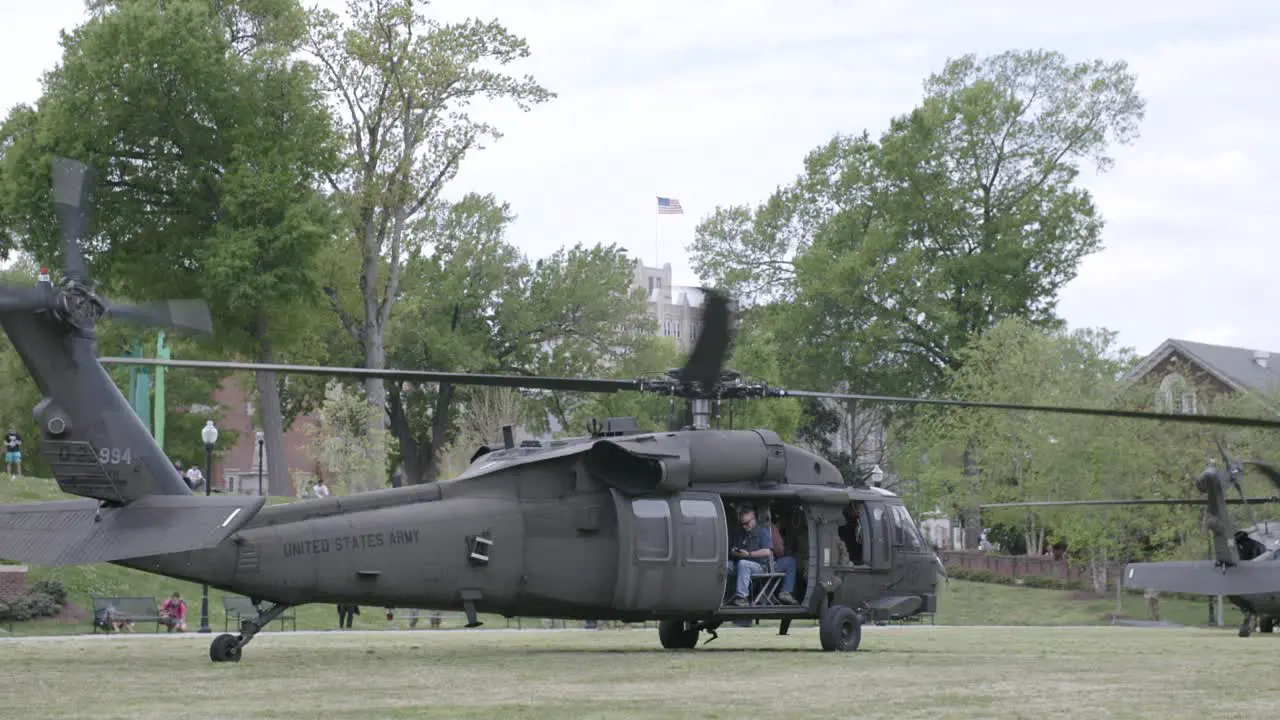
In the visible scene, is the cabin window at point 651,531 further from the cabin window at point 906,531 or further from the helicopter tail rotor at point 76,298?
the helicopter tail rotor at point 76,298

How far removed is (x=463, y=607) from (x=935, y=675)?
23.4 ft

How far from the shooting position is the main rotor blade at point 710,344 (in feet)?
68.6

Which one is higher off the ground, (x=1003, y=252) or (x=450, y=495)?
(x=1003, y=252)

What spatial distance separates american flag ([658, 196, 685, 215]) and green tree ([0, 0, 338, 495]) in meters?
34.4

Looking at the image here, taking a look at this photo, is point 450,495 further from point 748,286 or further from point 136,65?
point 748,286

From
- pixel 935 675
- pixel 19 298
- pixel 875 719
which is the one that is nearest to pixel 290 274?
pixel 19 298

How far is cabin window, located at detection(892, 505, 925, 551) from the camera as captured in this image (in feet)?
86.7

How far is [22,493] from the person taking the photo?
49.7 m

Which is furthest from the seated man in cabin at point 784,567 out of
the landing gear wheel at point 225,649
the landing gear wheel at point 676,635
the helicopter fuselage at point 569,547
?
the landing gear wheel at point 225,649

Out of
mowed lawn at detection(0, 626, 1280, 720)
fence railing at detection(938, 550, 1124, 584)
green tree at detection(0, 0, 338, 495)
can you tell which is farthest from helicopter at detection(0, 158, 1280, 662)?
fence railing at detection(938, 550, 1124, 584)

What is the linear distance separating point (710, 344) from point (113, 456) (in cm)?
774

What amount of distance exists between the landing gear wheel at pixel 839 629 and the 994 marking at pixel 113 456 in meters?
10.5

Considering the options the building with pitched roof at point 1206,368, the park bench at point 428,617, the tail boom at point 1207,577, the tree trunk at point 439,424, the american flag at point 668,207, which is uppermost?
the american flag at point 668,207

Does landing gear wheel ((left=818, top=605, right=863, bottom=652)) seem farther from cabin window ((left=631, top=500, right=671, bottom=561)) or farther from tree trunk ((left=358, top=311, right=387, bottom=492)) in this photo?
tree trunk ((left=358, top=311, right=387, bottom=492))
